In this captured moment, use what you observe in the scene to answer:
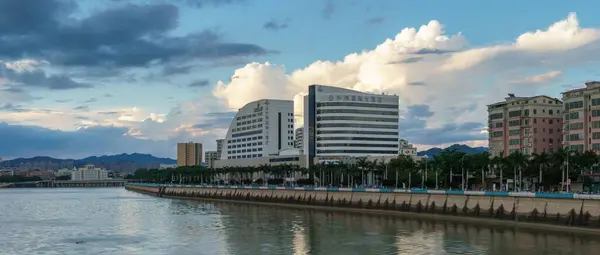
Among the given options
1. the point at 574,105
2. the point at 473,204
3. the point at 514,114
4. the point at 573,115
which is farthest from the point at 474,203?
the point at 514,114

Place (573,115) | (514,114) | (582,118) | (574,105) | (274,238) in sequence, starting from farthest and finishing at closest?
1. (514,114)
2. (573,115)
3. (574,105)
4. (582,118)
5. (274,238)

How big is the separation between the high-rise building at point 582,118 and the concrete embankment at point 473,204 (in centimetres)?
3983

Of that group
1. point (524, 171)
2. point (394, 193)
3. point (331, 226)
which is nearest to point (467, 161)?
point (524, 171)

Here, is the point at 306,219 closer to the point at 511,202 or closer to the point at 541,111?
the point at 511,202

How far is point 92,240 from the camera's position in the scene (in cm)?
8338

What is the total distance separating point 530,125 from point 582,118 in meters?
20.1

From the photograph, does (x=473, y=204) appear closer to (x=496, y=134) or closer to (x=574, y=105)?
(x=574, y=105)

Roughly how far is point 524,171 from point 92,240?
88.6 meters

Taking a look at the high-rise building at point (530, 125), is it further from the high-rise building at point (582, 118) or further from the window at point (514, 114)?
the high-rise building at point (582, 118)

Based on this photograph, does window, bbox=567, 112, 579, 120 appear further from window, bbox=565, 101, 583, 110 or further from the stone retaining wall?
the stone retaining wall

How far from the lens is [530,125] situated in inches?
6486

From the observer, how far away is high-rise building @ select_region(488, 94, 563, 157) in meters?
165

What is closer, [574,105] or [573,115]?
[574,105]

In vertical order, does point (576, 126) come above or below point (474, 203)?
above
